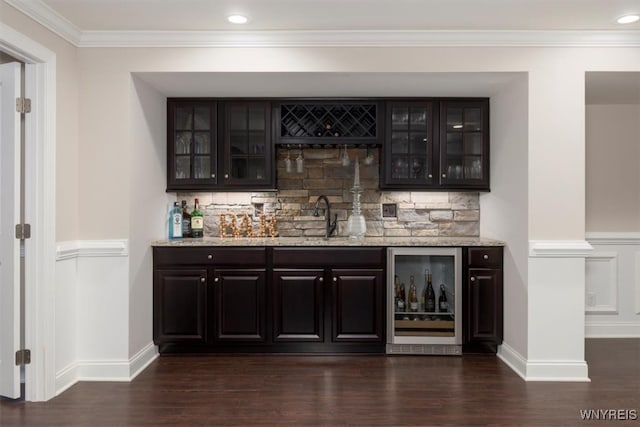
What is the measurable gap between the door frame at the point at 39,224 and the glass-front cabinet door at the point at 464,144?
3042 mm

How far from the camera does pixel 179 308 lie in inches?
140

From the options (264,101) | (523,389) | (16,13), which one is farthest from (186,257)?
(523,389)

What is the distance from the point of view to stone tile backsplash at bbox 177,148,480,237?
4.14m

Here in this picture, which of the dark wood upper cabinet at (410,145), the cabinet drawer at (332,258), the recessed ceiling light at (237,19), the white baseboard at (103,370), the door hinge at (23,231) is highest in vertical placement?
the recessed ceiling light at (237,19)

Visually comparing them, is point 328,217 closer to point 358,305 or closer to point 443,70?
point 358,305

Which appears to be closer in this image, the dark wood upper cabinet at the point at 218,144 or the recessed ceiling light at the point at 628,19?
the recessed ceiling light at the point at 628,19

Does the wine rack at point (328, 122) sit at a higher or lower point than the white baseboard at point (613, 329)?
higher

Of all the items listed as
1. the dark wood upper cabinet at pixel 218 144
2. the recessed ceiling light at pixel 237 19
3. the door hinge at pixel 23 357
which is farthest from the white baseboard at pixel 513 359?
the door hinge at pixel 23 357

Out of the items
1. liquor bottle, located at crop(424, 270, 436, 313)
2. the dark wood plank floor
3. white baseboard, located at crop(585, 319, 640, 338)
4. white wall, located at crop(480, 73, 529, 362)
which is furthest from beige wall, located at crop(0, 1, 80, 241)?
white baseboard, located at crop(585, 319, 640, 338)

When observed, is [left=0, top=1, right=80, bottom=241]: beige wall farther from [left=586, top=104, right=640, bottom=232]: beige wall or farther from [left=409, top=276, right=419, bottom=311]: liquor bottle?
[left=586, top=104, right=640, bottom=232]: beige wall

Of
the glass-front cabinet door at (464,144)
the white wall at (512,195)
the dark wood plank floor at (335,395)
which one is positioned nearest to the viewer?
the dark wood plank floor at (335,395)

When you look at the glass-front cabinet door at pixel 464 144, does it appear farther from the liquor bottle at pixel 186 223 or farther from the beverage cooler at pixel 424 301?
the liquor bottle at pixel 186 223

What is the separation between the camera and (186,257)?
3.54 meters

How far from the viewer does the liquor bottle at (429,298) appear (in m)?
3.64
